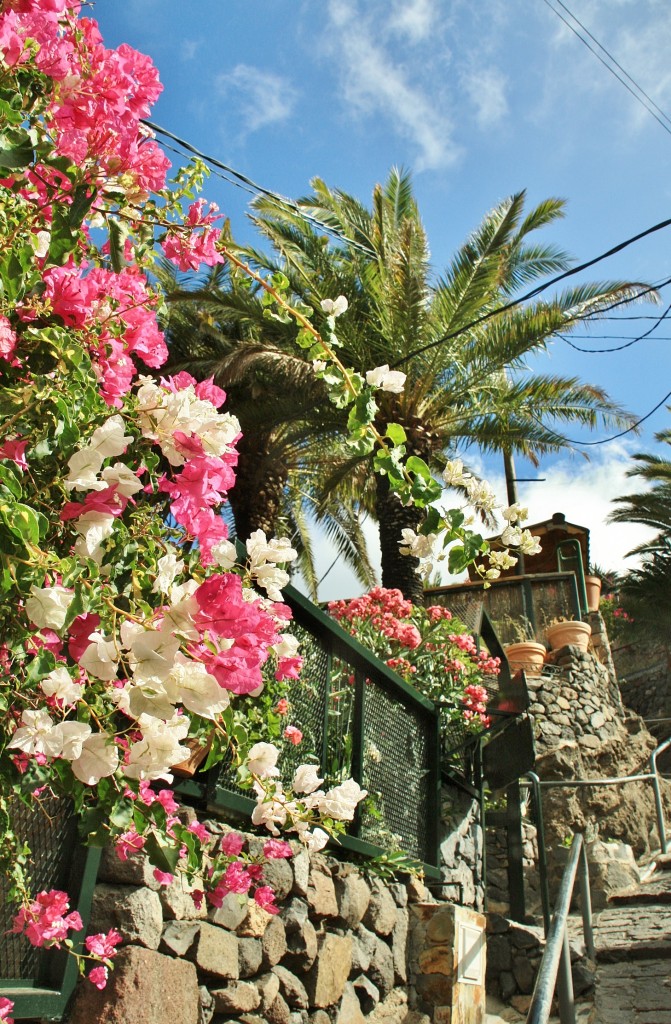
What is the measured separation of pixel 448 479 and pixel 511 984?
542 centimetres

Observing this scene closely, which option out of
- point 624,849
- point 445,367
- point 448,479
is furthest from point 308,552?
point 448,479

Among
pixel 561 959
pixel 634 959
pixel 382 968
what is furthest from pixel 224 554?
pixel 634 959

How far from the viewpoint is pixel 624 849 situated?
10.9 metres

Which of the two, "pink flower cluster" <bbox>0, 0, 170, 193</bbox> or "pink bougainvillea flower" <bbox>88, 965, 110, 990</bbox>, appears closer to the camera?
"pink flower cluster" <bbox>0, 0, 170, 193</bbox>

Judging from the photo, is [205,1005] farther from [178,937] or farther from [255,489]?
[255,489]

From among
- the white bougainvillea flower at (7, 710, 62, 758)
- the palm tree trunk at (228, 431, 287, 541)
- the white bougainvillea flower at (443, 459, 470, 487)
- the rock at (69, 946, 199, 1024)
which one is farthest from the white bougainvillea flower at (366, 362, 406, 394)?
the palm tree trunk at (228, 431, 287, 541)

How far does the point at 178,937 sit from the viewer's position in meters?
3.00

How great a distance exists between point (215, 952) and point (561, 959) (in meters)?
2.07

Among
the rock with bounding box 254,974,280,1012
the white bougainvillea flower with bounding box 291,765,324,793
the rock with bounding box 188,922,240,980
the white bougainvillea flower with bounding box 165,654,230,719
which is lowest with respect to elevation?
the rock with bounding box 254,974,280,1012

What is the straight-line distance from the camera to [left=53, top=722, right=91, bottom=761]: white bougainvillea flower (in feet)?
4.48

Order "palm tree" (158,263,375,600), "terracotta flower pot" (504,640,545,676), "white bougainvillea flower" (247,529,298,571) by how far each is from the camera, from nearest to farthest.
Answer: "white bougainvillea flower" (247,529,298,571)
"palm tree" (158,263,375,600)
"terracotta flower pot" (504,640,545,676)

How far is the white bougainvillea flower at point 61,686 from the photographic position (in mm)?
1416

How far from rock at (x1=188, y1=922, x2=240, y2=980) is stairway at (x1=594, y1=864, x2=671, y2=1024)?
2959 millimetres

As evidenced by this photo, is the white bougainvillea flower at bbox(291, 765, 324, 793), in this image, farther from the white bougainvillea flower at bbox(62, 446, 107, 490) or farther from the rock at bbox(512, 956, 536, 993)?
the rock at bbox(512, 956, 536, 993)
